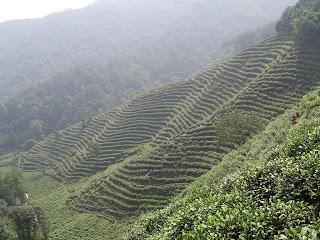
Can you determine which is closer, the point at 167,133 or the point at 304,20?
the point at 304,20

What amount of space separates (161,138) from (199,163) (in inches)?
760

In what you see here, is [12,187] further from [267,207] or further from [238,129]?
[267,207]

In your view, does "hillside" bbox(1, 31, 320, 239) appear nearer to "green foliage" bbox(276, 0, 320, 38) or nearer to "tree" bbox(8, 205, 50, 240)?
"green foliage" bbox(276, 0, 320, 38)

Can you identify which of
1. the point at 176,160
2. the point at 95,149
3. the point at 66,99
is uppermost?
the point at 66,99

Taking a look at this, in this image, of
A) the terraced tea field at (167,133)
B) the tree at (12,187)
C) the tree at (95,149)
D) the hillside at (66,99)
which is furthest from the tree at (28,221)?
the hillside at (66,99)

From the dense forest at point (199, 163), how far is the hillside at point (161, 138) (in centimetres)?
25

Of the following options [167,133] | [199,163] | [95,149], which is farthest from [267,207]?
[95,149]

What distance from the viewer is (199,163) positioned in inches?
1478

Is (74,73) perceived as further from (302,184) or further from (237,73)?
(302,184)

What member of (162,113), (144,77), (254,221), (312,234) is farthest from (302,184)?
(144,77)

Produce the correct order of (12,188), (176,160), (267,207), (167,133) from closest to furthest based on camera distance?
1. (267,207)
2. (176,160)
3. (12,188)
4. (167,133)

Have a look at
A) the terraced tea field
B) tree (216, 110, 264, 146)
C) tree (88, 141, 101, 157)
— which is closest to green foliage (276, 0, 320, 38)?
the terraced tea field

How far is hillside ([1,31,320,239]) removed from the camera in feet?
126

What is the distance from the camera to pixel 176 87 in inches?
2901
